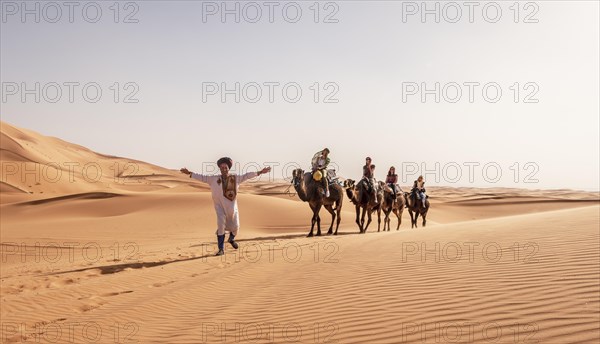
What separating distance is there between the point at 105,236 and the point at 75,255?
237 inches

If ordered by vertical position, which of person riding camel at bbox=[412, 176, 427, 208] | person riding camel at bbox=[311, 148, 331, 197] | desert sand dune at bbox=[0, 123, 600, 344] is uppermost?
person riding camel at bbox=[311, 148, 331, 197]

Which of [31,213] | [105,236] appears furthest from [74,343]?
[31,213]

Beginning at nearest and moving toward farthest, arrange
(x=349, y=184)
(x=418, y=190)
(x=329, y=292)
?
1. (x=329, y=292)
2. (x=349, y=184)
3. (x=418, y=190)

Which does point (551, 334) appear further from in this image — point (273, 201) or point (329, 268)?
point (273, 201)

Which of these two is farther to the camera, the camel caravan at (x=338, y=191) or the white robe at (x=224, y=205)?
the camel caravan at (x=338, y=191)

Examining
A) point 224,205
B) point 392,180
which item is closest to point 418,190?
point 392,180

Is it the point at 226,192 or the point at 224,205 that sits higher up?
the point at 226,192

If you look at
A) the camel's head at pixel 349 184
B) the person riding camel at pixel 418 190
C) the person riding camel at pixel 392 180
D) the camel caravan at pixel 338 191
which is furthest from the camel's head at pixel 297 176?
the person riding camel at pixel 418 190

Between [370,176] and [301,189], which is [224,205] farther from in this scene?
[370,176]

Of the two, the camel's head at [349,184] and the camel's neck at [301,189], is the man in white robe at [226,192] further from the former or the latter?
the camel's head at [349,184]

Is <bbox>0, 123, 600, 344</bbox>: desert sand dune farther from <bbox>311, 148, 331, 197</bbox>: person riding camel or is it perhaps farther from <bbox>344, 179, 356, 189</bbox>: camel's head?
<bbox>344, 179, 356, 189</bbox>: camel's head

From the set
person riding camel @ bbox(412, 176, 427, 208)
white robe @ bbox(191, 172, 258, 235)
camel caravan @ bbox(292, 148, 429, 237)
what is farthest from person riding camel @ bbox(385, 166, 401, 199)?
white robe @ bbox(191, 172, 258, 235)

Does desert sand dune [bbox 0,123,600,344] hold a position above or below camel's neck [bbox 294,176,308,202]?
below

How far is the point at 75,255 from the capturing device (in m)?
14.6
